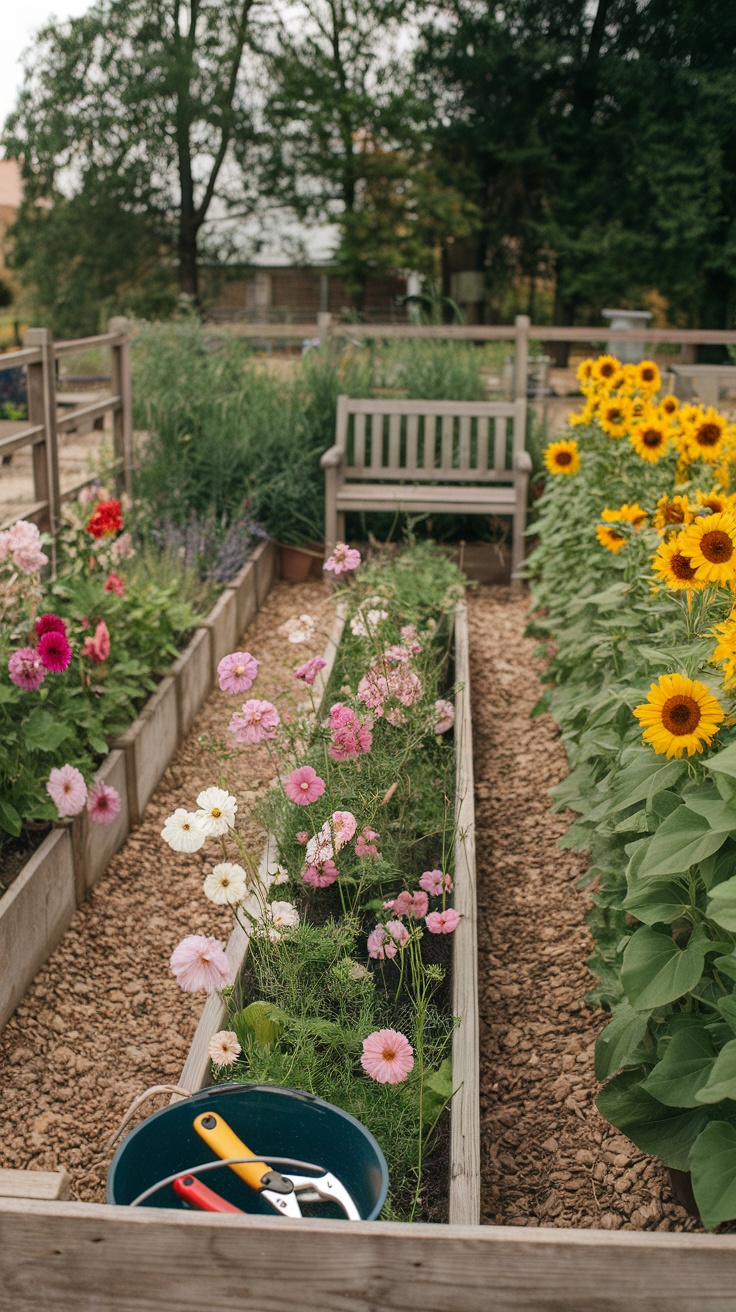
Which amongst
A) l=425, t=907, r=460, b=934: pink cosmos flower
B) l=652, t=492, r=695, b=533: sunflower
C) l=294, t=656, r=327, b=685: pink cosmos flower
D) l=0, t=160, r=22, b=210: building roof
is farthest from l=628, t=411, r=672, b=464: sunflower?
l=0, t=160, r=22, b=210: building roof

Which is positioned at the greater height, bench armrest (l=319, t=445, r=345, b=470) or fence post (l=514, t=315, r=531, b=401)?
fence post (l=514, t=315, r=531, b=401)

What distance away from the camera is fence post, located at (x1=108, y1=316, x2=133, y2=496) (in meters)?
5.84

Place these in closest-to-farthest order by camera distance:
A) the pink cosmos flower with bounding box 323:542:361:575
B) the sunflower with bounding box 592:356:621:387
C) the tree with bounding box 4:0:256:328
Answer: the pink cosmos flower with bounding box 323:542:361:575, the sunflower with bounding box 592:356:621:387, the tree with bounding box 4:0:256:328

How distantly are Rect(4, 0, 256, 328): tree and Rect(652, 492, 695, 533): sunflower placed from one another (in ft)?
61.9

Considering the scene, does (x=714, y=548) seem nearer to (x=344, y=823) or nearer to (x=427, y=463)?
(x=344, y=823)

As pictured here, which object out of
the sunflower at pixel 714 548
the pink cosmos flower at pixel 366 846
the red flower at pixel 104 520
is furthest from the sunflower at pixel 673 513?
the red flower at pixel 104 520

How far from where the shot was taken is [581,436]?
14.4ft

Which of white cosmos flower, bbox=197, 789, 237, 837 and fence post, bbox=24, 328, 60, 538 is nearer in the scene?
white cosmos flower, bbox=197, 789, 237, 837

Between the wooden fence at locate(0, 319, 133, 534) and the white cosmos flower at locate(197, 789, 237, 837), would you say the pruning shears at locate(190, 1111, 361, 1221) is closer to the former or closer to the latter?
the white cosmos flower at locate(197, 789, 237, 837)

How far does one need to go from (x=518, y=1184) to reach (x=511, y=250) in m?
21.8

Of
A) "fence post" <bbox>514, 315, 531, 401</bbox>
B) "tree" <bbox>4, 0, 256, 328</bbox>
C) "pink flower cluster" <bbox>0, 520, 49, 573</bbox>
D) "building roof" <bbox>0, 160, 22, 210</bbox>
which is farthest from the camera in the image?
"building roof" <bbox>0, 160, 22, 210</bbox>

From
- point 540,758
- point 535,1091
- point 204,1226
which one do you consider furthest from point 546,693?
point 204,1226

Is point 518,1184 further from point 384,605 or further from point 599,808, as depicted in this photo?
point 384,605

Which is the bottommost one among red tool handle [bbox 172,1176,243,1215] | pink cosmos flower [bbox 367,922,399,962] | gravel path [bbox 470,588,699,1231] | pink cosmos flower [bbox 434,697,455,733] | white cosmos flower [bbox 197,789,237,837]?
gravel path [bbox 470,588,699,1231]
